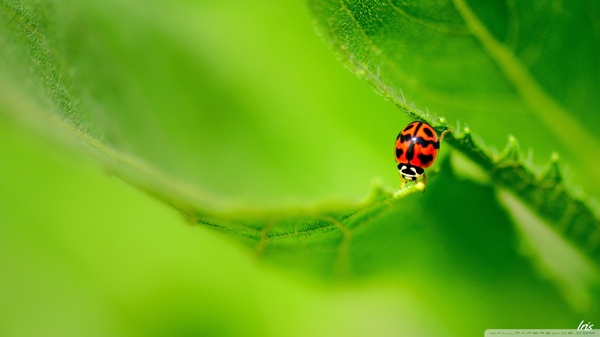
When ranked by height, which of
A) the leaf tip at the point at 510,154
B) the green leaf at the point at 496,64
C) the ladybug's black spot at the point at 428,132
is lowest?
the leaf tip at the point at 510,154

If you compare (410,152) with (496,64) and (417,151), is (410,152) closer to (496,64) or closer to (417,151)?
(417,151)

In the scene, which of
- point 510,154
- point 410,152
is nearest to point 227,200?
point 410,152

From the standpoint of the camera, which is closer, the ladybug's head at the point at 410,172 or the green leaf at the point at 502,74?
the green leaf at the point at 502,74

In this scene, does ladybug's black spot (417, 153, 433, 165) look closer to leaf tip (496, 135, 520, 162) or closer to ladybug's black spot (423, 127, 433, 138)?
ladybug's black spot (423, 127, 433, 138)

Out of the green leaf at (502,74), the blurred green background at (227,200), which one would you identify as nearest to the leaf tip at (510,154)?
the green leaf at (502,74)

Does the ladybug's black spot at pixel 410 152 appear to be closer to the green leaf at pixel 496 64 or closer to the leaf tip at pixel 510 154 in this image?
the green leaf at pixel 496 64

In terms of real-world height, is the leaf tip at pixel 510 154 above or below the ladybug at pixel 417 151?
below
